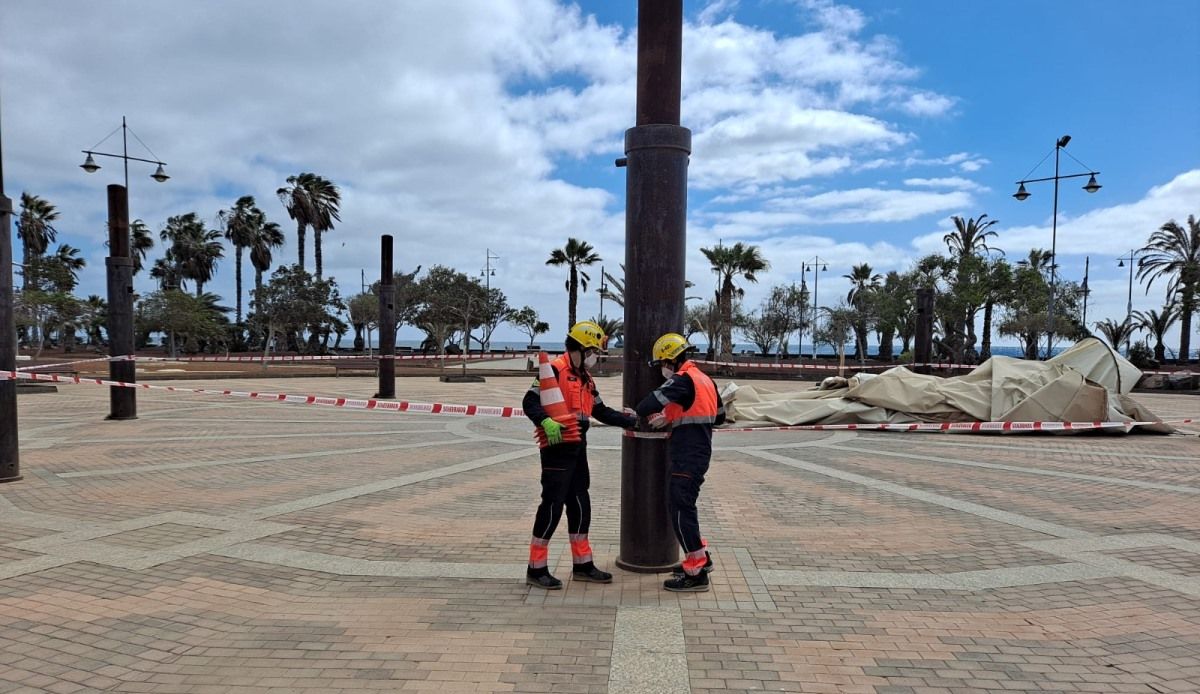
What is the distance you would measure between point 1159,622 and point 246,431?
1242cm

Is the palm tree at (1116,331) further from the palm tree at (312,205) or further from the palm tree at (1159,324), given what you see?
the palm tree at (312,205)

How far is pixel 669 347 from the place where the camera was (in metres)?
4.49

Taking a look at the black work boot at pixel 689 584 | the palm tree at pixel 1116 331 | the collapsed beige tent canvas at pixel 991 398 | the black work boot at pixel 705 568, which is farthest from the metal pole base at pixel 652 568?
the palm tree at pixel 1116 331

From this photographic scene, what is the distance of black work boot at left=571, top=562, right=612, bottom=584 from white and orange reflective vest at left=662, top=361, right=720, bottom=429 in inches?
45.5

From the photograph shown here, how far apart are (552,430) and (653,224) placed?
1600 mm

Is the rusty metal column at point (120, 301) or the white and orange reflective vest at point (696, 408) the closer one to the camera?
the white and orange reflective vest at point (696, 408)

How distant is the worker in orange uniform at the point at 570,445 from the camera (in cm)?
449

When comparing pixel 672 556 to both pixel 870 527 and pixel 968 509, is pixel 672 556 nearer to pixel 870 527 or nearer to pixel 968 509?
pixel 870 527

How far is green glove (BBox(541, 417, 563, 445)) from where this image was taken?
4.32 m

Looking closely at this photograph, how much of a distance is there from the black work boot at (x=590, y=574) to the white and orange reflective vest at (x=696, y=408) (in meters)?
1.16

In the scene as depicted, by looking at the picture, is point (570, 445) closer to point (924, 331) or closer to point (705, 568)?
point (705, 568)

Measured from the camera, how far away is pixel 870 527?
620 cm

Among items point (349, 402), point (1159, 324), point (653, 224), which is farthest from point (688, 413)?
point (1159, 324)

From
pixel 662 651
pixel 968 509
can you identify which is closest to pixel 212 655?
pixel 662 651
